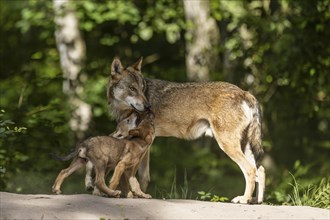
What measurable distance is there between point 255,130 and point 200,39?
825 cm

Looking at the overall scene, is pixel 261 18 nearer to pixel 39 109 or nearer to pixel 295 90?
pixel 295 90

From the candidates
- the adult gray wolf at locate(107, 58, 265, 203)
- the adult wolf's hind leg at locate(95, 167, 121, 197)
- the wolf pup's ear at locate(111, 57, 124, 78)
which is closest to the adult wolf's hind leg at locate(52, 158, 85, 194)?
the adult wolf's hind leg at locate(95, 167, 121, 197)

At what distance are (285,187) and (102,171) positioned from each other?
20.3 feet

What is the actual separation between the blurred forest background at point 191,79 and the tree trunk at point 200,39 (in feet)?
0.08

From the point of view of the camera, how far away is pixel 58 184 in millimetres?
9844

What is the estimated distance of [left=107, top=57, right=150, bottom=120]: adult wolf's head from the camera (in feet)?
37.2

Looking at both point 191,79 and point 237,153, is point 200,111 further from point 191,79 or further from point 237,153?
point 191,79

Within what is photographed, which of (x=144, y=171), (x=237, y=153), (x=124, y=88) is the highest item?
(x=124, y=88)

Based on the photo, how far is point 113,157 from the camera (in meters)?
9.93

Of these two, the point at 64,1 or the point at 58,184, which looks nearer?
the point at 58,184

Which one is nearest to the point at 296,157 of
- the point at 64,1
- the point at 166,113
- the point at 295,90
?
the point at 295,90

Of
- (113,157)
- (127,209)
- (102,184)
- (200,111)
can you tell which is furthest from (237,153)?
(127,209)

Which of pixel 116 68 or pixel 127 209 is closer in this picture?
pixel 127 209

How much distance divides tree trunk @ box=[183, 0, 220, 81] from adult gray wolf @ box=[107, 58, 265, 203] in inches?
285
